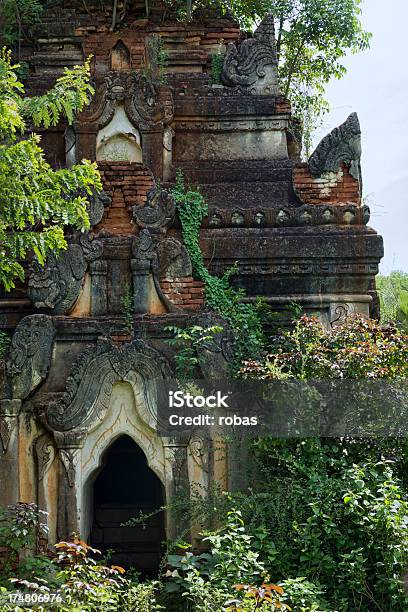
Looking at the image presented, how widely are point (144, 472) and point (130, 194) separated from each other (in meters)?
3.09

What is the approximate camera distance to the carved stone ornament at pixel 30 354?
9352mm

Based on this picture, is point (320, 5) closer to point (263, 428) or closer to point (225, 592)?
point (263, 428)

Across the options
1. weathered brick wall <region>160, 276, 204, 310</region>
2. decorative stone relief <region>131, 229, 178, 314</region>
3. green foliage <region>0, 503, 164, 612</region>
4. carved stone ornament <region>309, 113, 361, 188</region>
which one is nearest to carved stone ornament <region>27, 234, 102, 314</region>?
decorative stone relief <region>131, 229, 178, 314</region>

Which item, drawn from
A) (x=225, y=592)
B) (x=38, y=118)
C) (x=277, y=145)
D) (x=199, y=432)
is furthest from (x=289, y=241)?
(x=225, y=592)

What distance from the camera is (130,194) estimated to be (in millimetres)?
10523

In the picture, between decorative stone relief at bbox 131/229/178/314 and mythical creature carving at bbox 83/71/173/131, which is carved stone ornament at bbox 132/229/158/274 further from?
mythical creature carving at bbox 83/71/173/131

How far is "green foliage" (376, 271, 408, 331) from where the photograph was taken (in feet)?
53.9

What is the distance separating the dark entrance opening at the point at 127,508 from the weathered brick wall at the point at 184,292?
62.9 inches

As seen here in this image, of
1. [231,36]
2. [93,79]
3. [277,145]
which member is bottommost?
[277,145]

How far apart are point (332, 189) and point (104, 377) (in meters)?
3.19

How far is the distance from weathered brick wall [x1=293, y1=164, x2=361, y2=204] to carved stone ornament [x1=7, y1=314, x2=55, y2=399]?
3.03 meters

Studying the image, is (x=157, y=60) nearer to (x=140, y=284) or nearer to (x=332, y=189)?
(x=332, y=189)

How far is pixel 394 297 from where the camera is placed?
19516 mm

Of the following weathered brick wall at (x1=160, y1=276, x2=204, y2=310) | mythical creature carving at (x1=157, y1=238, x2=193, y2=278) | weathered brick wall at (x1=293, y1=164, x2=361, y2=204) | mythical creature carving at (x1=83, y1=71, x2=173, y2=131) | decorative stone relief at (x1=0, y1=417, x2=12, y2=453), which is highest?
mythical creature carving at (x1=83, y1=71, x2=173, y2=131)
